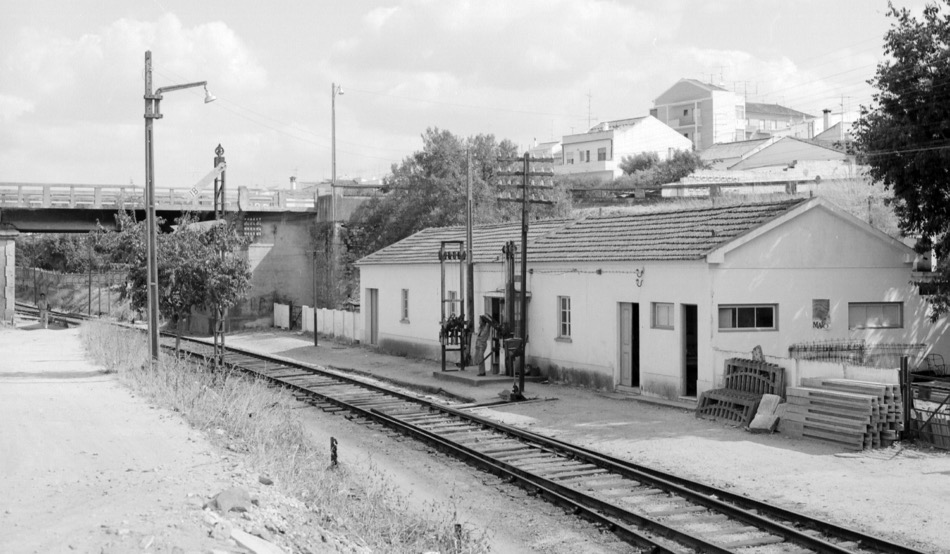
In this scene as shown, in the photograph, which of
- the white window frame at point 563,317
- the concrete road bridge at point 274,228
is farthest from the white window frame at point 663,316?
the concrete road bridge at point 274,228

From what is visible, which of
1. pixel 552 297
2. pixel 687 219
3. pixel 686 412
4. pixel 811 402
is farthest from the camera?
pixel 552 297

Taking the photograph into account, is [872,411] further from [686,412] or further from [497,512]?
[497,512]

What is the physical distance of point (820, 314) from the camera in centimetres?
2156

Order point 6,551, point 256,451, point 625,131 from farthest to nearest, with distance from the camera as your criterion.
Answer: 1. point 625,131
2. point 256,451
3. point 6,551

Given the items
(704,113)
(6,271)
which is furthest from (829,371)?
(704,113)

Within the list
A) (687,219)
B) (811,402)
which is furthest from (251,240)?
(811,402)

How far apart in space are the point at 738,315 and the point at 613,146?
176 ft

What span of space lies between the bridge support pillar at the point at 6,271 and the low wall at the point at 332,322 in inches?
491

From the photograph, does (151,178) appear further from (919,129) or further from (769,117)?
(769,117)

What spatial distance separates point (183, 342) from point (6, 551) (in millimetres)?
34688

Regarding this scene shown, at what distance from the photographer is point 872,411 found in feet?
50.8

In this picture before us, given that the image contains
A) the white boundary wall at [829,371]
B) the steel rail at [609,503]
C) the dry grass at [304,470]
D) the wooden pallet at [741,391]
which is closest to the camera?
the dry grass at [304,470]

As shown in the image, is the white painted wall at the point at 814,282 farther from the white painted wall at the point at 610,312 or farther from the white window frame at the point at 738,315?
the white painted wall at the point at 610,312

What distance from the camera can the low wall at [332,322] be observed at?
3816cm
